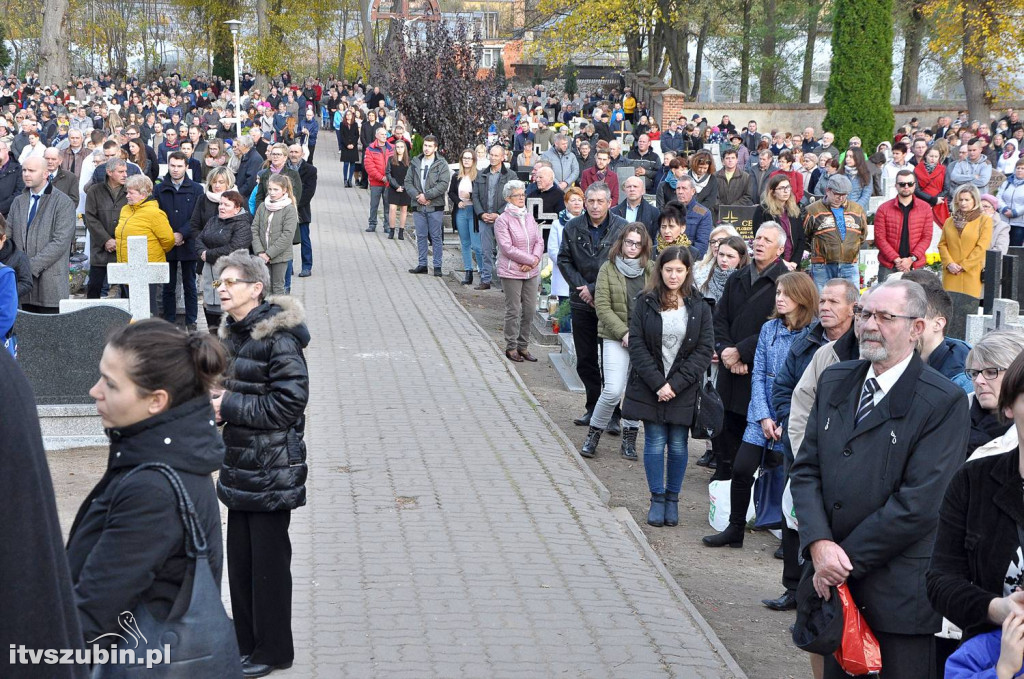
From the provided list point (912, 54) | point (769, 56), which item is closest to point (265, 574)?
point (912, 54)

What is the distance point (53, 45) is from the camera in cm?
4175

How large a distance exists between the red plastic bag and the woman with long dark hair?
356 cm

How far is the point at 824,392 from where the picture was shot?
15.0 feet

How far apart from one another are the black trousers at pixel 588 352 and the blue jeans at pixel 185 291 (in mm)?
4659

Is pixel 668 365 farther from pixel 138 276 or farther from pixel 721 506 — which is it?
pixel 138 276

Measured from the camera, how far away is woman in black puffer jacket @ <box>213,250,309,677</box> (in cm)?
506

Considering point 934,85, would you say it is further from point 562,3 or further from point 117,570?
point 117,570

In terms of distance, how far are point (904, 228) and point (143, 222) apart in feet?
25.7

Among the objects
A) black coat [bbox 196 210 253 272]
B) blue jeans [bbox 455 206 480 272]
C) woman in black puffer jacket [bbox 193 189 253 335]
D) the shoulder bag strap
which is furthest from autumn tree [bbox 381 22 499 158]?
the shoulder bag strap

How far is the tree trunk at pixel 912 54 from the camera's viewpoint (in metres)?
43.2

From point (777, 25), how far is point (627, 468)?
39601 millimetres

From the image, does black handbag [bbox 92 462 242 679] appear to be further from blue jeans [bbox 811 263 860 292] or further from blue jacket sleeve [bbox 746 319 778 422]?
blue jeans [bbox 811 263 860 292]

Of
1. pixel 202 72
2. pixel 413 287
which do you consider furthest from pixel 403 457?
pixel 202 72

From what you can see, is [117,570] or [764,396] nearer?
[117,570]
